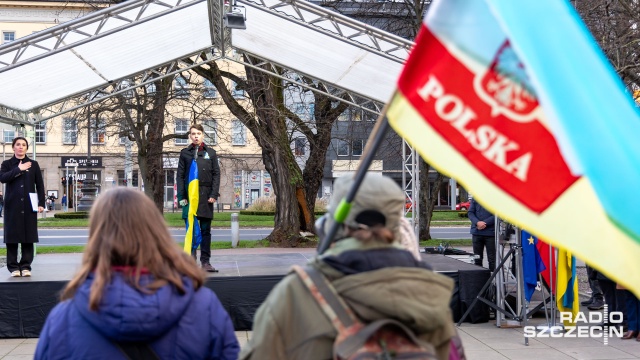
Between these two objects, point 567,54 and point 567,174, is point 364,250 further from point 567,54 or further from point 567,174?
point 567,54

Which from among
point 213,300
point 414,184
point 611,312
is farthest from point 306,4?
point 213,300

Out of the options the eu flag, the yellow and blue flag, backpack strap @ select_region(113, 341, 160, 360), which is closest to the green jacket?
backpack strap @ select_region(113, 341, 160, 360)

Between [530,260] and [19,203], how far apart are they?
22.2 feet

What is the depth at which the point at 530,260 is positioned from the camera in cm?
956

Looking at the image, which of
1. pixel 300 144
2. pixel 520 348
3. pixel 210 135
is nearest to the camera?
pixel 520 348

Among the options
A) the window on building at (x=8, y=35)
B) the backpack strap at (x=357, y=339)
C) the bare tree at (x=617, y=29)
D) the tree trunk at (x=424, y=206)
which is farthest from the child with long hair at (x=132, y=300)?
the window on building at (x=8, y=35)

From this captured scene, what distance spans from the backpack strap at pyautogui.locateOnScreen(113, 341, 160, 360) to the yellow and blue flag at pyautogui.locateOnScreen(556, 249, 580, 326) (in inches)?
289

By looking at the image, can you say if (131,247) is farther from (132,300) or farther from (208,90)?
(208,90)

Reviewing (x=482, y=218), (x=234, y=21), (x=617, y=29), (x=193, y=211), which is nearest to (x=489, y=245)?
(x=482, y=218)

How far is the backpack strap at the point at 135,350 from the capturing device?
8.75 ft

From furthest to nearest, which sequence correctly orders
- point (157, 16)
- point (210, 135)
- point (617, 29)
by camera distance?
point (210, 135) → point (617, 29) → point (157, 16)

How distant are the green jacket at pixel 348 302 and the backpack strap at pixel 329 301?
0.02 meters

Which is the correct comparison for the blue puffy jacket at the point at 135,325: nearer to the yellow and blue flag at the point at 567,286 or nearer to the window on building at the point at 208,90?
the yellow and blue flag at the point at 567,286

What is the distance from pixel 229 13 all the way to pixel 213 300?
30.7 ft
